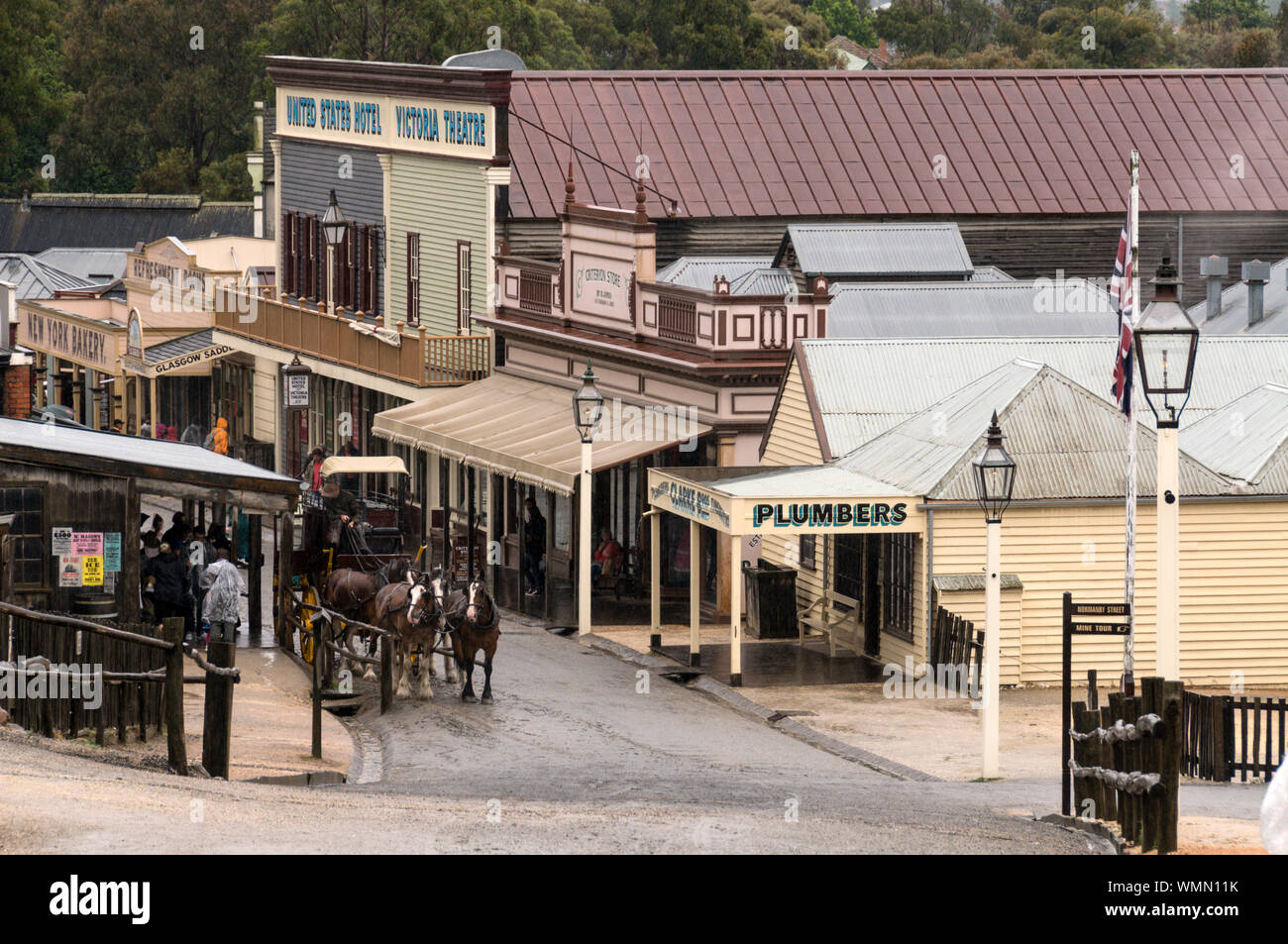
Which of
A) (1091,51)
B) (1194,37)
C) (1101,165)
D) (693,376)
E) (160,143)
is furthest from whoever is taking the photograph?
(1194,37)

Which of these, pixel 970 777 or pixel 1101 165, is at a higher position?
pixel 1101 165

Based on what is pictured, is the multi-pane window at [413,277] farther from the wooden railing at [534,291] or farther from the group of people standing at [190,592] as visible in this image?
the group of people standing at [190,592]

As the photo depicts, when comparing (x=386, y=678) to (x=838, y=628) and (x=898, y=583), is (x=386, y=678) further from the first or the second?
(x=838, y=628)

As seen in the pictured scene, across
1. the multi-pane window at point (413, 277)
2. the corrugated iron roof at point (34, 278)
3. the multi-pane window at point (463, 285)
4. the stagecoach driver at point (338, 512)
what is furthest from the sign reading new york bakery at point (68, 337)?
the stagecoach driver at point (338, 512)

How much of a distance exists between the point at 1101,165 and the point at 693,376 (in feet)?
45.5

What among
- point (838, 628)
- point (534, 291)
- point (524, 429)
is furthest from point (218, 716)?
point (534, 291)

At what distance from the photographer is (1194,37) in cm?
13775

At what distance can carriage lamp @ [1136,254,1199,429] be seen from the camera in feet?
56.3

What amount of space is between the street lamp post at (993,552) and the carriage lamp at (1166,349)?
6.33ft

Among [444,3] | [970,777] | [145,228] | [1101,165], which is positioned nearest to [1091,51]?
[444,3]

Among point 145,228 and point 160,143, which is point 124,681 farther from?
point 160,143

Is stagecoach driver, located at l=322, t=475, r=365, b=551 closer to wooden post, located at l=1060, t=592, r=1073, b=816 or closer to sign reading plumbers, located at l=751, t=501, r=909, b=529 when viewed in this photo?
sign reading plumbers, located at l=751, t=501, r=909, b=529

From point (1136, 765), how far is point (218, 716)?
6955 mm

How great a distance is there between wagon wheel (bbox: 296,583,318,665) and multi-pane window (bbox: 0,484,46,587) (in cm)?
346
